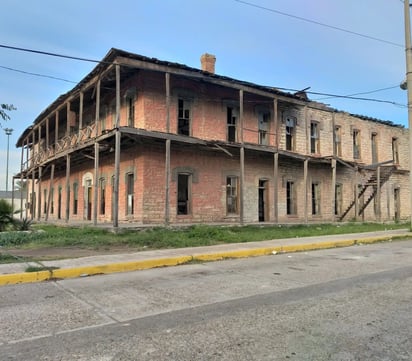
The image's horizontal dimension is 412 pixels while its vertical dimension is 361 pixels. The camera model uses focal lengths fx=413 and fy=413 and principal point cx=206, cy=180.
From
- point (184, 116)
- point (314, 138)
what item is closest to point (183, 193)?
point (184, 116)

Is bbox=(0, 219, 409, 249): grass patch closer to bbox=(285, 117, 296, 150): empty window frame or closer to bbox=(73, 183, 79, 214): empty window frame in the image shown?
bbox=(285, 117, 296, 150): empty window frame

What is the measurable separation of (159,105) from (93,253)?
8.83 m

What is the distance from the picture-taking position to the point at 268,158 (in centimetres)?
2175

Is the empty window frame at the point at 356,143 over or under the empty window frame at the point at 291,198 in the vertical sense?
over

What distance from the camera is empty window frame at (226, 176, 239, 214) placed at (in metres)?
20.1

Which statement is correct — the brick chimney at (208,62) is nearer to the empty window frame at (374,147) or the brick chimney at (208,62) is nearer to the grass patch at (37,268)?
the empty window frame at (374,147)

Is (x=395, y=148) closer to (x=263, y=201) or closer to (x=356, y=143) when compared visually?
(x=356, y=143)

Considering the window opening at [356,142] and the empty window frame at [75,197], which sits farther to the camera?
the window opening at [356,142]

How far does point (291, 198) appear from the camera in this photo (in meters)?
23.0

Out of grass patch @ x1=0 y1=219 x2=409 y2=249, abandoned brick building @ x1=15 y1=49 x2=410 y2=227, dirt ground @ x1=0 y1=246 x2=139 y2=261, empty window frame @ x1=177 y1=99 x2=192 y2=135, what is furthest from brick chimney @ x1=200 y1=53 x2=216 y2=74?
dirt ground @ x1=0 y1=246 x2=139 y2=261

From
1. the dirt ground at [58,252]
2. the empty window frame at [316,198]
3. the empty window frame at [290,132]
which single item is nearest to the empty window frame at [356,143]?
the empty window frame at [316,198]

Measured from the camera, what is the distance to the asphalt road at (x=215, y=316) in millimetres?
3932

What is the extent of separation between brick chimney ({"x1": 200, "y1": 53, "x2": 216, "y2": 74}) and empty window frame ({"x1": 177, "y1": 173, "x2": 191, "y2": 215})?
6.45 metres

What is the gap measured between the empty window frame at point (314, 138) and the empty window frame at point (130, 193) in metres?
11.2
